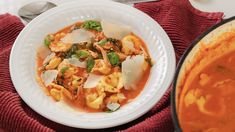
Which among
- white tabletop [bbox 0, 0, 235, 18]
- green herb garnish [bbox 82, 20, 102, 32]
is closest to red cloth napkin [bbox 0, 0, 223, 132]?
white tabletop [bbox 0, 0, 235, 18]

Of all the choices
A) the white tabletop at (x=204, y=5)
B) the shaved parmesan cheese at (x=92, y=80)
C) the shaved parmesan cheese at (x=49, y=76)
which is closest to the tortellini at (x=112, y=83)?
the shaved parmesan cheese at (x=92, y=80)

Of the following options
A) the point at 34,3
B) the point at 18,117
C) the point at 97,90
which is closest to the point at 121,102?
the point at 97,90

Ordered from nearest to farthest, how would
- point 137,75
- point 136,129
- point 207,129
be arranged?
point 207,129
point 136,129
point 137,75

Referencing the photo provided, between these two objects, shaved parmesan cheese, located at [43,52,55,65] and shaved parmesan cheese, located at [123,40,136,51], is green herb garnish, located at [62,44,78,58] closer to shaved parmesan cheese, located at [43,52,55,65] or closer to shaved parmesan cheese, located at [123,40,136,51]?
shaved parmesan cheese, located at [43,52,55,65]

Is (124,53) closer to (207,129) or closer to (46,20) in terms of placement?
(46,20)

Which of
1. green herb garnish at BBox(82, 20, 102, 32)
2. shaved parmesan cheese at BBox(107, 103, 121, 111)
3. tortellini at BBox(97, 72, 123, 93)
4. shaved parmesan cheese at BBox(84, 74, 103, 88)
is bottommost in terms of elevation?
shaved parmesan cheese at BBox(107, 103, 121, 111)

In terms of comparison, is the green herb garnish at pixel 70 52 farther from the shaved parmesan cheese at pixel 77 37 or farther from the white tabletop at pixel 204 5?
the white tabletop at pixel 204 5

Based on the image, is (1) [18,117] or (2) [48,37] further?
(2) [48,37]
